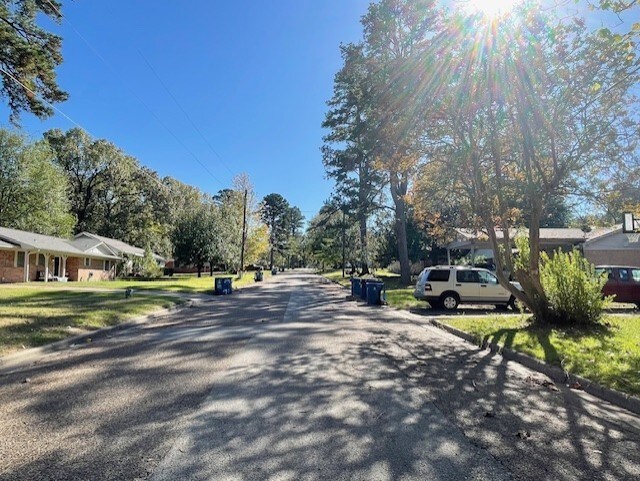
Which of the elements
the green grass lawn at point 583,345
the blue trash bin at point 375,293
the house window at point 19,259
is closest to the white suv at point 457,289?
the blue trash bin at point 375,293

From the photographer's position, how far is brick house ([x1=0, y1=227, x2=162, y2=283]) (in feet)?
112

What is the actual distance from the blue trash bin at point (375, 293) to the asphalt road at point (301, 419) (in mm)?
11953

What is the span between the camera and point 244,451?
4.22m

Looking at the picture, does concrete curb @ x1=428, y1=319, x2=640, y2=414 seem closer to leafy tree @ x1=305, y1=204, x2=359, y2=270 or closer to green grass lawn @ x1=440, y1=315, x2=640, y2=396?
green grass lawn @ x1=440, y1=315, x2=640, y2=396

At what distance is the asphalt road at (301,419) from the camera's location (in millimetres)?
3930

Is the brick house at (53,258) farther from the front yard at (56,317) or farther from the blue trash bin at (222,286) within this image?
→ the front yard at (56,317)

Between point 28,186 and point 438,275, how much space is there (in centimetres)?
4252

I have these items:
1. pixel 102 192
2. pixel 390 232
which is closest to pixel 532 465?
pixel 390 232

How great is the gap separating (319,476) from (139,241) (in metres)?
66.1

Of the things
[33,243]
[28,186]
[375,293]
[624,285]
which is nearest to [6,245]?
[33,243]

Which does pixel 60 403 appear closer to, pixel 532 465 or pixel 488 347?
pixel 532 465

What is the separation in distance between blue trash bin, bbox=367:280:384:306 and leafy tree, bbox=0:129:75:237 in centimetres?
3811

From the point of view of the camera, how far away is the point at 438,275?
18.5 m

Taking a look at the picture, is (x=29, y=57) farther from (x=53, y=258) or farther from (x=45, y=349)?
(x=53, y=258)
